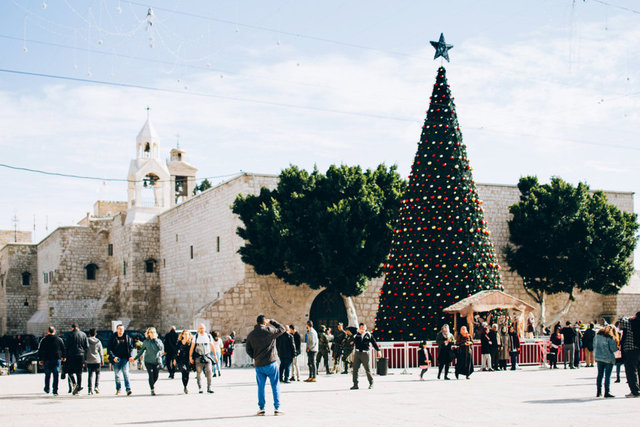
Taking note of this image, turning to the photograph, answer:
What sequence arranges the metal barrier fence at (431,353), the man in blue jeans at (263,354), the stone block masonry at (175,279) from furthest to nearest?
1. the stone block masonry at (175,279)
2. the metal barrier fence at (431,353)
3. the man in blue jeans at (263,354)

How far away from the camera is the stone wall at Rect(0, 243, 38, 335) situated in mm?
49812

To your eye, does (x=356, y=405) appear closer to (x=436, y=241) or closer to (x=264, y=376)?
(x=264, y=376)

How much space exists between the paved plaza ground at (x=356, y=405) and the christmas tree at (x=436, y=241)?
4116mm

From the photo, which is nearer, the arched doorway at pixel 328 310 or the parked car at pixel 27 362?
the parked car at pixel 27 362

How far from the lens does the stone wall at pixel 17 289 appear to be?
49.8 m

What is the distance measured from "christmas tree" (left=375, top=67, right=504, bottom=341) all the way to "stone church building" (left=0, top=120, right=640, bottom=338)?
32.5 feet

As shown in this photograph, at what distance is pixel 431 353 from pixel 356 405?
30.4 ft

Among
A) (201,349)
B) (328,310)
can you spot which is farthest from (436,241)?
(328,310)

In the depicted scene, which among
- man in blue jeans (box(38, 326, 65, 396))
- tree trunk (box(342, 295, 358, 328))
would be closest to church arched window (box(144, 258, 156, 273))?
tree trunk (box(342, 295, 358, 328))

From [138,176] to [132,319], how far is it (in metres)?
7.65

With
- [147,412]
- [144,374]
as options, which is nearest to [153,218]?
[144,374]

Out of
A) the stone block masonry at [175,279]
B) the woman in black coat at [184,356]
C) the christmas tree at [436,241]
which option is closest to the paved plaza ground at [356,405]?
the woman in black coat at [184,356]

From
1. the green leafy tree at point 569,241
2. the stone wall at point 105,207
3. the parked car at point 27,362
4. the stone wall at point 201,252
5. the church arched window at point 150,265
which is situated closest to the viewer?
the parked car at point 27,362

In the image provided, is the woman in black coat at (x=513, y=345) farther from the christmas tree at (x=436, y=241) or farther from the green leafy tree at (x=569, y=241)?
the green leafy tree at (x=569, y=241)
